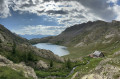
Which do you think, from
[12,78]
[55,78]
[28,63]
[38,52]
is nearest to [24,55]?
[28,63]

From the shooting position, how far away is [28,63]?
87688mm

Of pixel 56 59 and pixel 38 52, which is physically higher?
pixel 38 52

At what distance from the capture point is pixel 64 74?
265ft

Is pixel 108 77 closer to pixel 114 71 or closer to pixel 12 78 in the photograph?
pixel 114 71

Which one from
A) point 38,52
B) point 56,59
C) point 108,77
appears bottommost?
point 108,77

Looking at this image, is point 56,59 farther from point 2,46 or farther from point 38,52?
point 2,46

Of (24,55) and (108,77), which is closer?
(108,77)

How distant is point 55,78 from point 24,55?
31691 millimetres

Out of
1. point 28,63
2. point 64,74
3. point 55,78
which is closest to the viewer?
point 55,78

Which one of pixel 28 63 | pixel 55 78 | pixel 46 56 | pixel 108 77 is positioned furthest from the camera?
pixel 46 56

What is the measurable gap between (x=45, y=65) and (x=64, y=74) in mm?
18645

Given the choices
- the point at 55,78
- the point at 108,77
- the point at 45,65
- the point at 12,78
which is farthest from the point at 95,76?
the point at 45,65

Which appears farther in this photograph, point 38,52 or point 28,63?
point 38,52

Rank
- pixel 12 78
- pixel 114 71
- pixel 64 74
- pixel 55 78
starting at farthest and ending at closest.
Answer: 1. pixel 64 74
2. pixel 55 78
3. pixel 114 71
4. pixel 12 78
